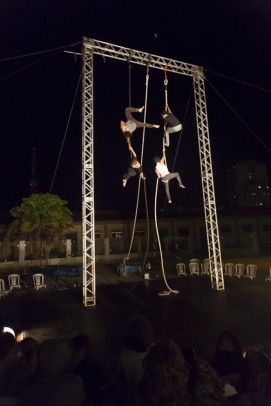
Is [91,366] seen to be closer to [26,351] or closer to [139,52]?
[26,351]

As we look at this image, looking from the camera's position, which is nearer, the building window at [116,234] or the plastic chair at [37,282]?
the plastic chair at [37,282]

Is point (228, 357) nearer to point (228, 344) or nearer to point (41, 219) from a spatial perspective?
point (228, 344)

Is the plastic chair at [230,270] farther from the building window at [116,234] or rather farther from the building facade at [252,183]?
the building facade at [252,183]

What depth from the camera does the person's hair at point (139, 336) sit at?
267 centimetres

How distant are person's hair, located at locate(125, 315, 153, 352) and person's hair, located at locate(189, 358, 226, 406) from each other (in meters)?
0.84

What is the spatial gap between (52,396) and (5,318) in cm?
Result: 331

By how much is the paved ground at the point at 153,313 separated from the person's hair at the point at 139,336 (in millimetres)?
1570

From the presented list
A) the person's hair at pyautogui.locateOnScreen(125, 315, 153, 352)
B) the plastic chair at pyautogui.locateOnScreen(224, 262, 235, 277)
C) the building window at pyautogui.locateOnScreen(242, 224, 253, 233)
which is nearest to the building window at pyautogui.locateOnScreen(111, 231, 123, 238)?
the building window at pyautogui.locateOnScreen(242, 224, 253, 233)

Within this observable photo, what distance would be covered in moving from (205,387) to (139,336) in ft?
3.24

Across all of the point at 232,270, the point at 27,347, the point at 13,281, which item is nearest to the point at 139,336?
the point at 27,347

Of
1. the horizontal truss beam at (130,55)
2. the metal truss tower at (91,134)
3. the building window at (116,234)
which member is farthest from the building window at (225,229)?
the horizontal truss beam at (130,55)

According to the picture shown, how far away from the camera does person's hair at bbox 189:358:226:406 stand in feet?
5.80

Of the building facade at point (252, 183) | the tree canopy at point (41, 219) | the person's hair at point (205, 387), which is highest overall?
the building facade at point (252, 183)

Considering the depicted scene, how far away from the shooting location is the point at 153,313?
6965 millimetres
